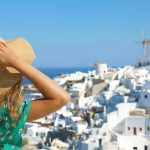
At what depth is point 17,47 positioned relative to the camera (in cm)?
204

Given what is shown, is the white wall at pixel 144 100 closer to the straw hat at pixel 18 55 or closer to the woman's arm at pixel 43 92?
the woman's arm at pixel 43 92

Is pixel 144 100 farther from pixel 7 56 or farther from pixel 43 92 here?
pixel 7 56

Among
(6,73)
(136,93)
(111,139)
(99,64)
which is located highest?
(99,64)

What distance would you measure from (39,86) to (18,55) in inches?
6.1

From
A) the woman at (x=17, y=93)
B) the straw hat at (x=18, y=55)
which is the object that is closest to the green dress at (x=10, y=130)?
the woman at (x=17, y=93)

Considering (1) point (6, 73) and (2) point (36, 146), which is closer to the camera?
(1) point (6, 73)

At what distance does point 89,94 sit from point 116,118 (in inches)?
581

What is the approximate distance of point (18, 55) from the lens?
6.64 ft

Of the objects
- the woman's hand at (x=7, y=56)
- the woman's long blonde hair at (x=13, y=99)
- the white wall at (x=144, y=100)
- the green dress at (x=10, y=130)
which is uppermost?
the white wall at (x=144, y=100)

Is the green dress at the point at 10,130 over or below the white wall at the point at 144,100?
below

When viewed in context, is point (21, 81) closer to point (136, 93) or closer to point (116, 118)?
point (116, 118)

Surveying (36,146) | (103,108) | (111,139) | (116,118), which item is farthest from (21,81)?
(103,108)

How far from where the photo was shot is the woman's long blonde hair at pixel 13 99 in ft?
6.54

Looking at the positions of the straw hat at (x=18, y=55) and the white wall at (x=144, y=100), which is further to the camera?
the white wall at (x=144, y=100)
